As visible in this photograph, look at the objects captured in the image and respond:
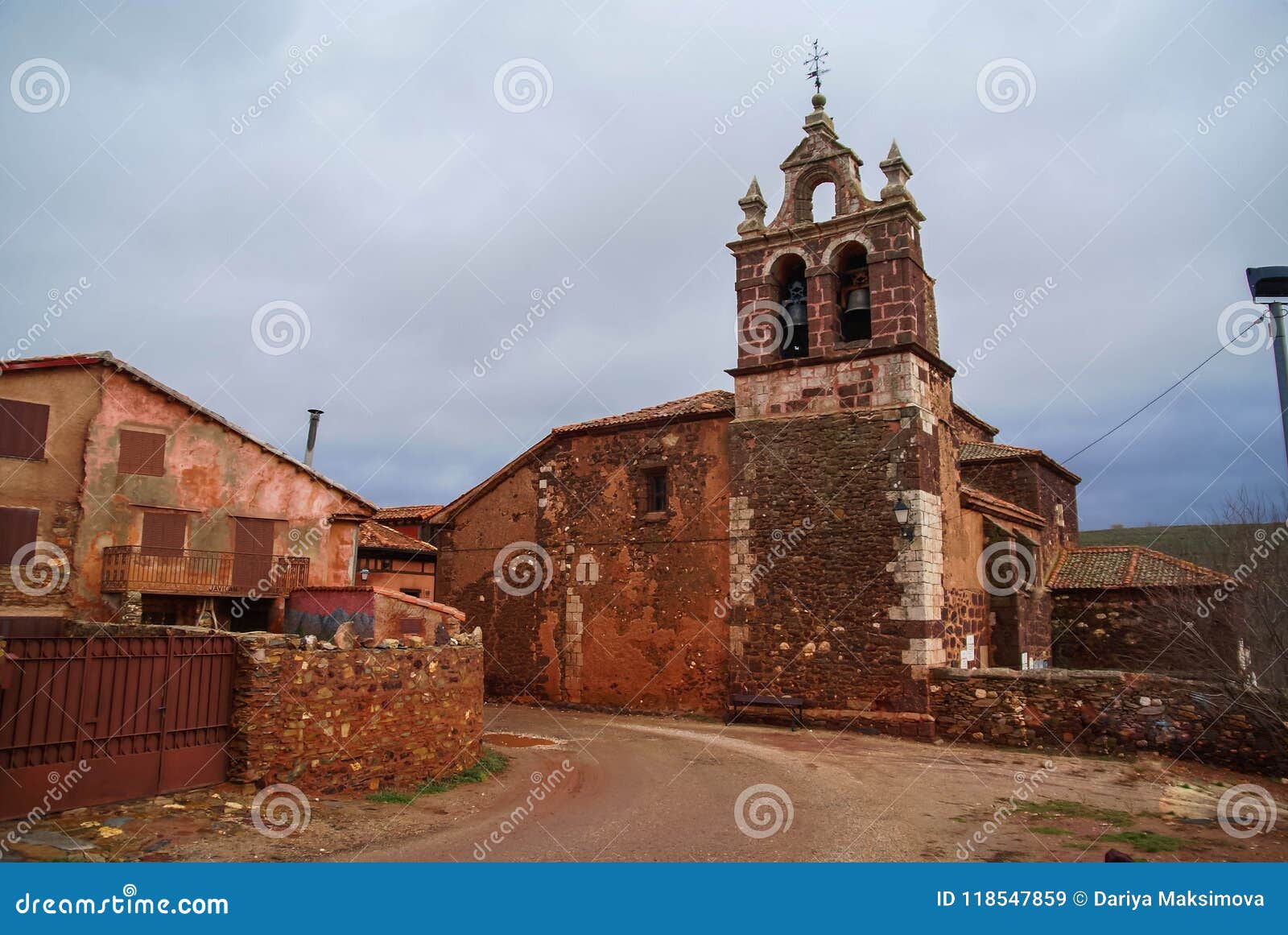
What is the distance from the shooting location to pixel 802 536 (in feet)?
54.7

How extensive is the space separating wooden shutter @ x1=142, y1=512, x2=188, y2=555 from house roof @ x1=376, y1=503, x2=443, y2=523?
13996 mm

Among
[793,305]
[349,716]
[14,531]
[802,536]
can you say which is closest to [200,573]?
[14,531]

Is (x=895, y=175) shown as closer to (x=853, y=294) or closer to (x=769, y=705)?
(x=853, y=294)

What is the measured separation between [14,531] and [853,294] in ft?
52.2

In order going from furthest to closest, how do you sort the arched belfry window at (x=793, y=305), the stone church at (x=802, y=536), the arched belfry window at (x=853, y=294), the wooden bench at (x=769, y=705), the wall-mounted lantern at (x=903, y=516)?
the arched belfry window at (x=793, y=305) < the arched belfry window at (x=853, y=294) < the wooden bench at (x=769, y=705) < the stone church at (x=802, y=536) < the wall-mounted lantern at (x=903, y=516)

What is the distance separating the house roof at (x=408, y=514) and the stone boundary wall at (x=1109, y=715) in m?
19.6

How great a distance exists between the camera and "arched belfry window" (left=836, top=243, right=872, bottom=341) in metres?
17.2

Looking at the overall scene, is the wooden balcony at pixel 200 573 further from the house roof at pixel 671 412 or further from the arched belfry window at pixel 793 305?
the arched belfry window at pixel 793 305

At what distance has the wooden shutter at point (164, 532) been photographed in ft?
47.8

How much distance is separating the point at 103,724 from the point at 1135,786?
496 inches

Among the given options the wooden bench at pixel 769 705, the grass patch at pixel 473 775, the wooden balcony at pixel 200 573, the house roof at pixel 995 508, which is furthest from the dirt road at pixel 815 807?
the house roof at pixel 995 508

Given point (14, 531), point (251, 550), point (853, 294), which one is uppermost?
point (853, 294)

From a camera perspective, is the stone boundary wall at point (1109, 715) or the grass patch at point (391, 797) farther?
the stone boundary wall at point (1109, 715)

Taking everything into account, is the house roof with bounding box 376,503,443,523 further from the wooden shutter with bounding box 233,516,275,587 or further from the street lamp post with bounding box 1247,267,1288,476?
the street lamp post with bounding box 1247,267,1288,476
